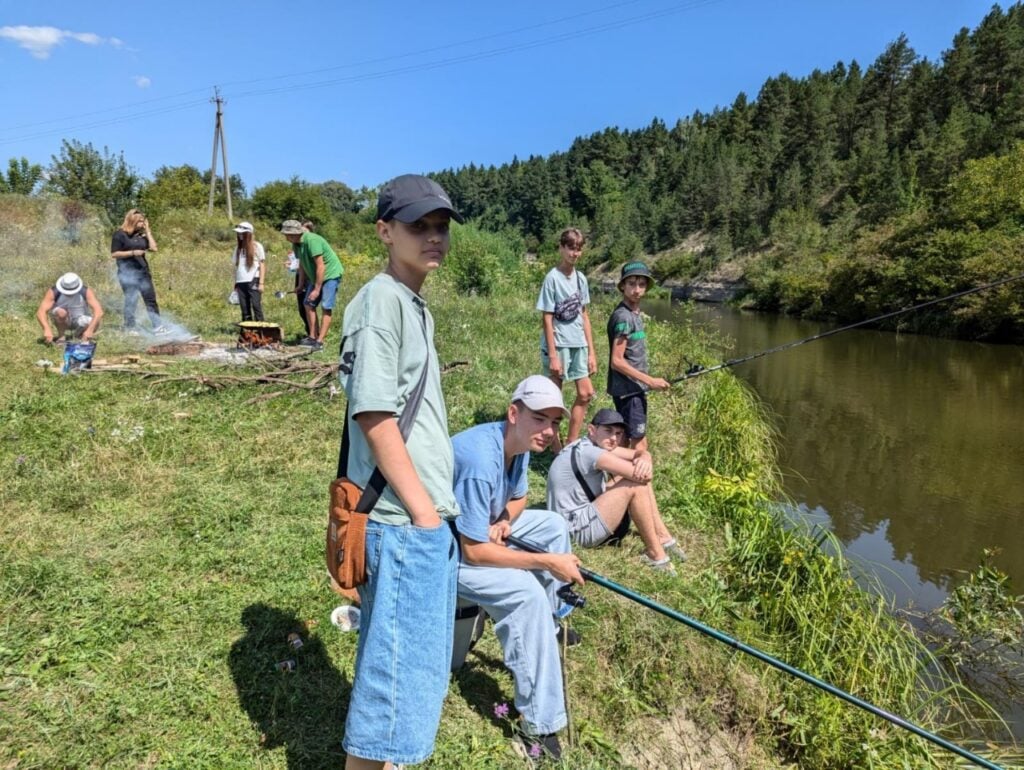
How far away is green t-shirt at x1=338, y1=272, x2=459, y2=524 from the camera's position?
1549 millimetres

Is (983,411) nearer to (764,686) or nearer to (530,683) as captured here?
(764,686)

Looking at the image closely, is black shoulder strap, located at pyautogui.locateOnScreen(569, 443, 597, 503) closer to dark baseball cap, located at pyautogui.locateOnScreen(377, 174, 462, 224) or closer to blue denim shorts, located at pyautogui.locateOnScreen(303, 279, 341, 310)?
dark baseball cap, located at pyautogui.locateOnScreen(377, 174, 462, 224)

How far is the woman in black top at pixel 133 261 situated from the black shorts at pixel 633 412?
23.0ft

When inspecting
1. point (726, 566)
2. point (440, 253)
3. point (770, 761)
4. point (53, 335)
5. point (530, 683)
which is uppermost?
point (440, 253)

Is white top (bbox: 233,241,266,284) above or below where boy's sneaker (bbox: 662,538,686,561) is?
above

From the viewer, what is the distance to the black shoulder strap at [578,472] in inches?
156

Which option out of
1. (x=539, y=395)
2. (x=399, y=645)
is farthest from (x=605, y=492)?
(x=399, y=645)

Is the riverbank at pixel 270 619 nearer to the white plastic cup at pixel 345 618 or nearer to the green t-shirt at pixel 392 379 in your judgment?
the white plastic cup at pixel 345 618

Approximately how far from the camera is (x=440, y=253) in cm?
170

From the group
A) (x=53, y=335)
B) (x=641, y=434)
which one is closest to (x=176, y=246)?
Result: (x=53, y=335)

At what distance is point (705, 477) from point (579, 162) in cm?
11943

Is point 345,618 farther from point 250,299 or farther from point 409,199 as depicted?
point 250,299

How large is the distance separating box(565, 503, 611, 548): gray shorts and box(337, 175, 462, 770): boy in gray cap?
88.1 inches

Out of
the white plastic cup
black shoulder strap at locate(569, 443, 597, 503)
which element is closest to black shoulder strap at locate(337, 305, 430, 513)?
the white plastic cup
